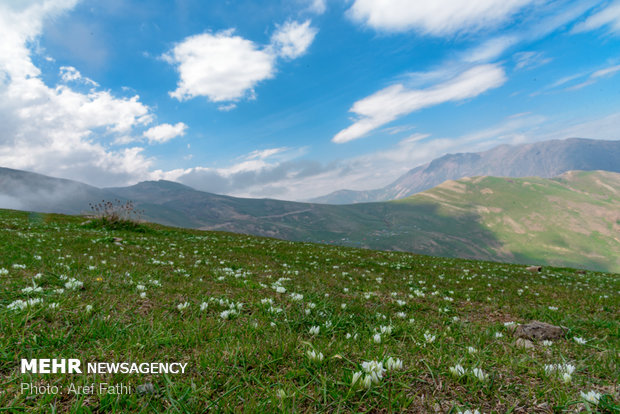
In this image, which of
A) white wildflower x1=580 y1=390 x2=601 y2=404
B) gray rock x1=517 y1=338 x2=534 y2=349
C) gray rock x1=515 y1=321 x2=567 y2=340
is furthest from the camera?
gray rock x1=515 y1=321 x2=567 y2=340

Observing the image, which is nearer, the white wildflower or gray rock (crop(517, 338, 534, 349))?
the white wildflower

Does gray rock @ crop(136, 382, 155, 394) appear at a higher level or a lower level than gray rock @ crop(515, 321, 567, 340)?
higher

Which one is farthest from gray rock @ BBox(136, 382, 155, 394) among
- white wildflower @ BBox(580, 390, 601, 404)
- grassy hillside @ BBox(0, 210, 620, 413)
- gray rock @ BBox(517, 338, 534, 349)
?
gray rock @ BBox(517, 338, 534, 349)

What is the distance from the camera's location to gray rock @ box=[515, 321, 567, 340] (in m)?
6.40

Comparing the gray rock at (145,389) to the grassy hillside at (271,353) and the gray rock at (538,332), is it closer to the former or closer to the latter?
the grassy hillside at (271,353)

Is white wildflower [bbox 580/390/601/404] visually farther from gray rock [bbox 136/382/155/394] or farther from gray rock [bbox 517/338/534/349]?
gray rock [bbox 136/382/155/394]

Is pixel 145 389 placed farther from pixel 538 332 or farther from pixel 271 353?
pixel 538 332

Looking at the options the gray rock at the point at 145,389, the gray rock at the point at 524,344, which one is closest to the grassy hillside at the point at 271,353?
the gray rock at the point at 145,389

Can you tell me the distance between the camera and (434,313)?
26.9 ft

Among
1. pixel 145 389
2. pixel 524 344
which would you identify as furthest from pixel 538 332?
pixel 145 389

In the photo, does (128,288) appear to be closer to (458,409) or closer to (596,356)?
(458,409)

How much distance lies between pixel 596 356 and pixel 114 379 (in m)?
8.20

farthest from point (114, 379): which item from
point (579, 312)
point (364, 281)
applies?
point (579, 312)

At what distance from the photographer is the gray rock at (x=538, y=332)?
640cm
